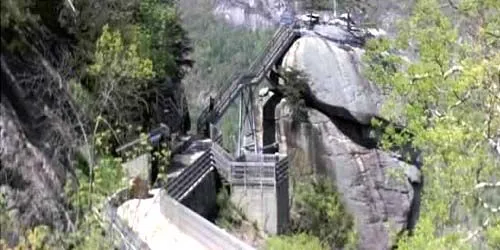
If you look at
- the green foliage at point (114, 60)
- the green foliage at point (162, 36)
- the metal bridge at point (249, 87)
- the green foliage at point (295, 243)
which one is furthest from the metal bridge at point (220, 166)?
the green foliage at point (162, 36)

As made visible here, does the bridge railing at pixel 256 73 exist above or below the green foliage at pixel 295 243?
above

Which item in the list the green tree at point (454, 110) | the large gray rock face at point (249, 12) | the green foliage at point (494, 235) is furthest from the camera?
the large gray rock face at point (249, 12)

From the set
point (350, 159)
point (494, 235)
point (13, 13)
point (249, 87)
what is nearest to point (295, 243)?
point (350, 159)

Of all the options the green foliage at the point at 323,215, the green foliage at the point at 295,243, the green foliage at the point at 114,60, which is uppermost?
the green foliage at the point at 114,60

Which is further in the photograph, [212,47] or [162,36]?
[212,47]

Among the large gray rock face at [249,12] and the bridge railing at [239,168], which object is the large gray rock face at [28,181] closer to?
the bridge railing at [239,168]

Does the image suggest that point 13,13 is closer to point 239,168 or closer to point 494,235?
point 494,235
